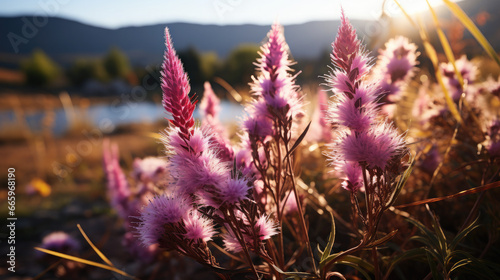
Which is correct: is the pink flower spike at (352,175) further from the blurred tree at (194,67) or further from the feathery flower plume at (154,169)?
the blurred tree at (194,67)

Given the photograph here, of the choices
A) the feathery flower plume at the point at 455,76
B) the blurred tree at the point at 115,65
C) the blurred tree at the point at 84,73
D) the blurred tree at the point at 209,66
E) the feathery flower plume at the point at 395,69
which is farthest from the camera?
the blurred tree at the point at 115,65

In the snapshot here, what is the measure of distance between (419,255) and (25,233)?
357 centimetres

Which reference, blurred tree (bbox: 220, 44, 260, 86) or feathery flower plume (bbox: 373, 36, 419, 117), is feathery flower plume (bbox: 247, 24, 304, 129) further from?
blurred tree (bbox: 220, 44, 260, 86)

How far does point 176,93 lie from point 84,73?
52616mm

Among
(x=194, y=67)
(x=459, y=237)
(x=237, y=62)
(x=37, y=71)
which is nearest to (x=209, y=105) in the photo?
(x=459, y=237)

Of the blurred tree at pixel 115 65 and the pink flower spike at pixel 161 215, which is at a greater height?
the pink flower spike at pixel 161 215

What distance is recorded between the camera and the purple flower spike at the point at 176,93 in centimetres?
60

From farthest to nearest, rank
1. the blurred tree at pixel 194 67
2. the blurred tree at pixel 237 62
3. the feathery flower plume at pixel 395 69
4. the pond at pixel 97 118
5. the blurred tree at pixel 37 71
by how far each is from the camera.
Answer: the blurred tree at pixel 37 71 → the blurred tree at pixel 194 67 → the blurred tree at pixel 237 62 → the pond at pixel 97 118 → the feathery flower plume at pixel 395 69

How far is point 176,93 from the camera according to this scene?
23.7 inches

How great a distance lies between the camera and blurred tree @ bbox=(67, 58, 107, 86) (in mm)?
46156

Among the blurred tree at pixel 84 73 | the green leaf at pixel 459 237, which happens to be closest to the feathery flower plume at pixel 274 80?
the green leaf at pixel 459 237

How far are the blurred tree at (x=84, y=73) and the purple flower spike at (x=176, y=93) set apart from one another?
50003 millimetres

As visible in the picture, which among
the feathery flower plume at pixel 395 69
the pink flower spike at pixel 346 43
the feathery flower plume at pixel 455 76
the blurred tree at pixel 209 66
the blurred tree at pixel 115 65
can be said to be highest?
the blurred tree at pixel 209 66

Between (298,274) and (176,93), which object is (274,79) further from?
(298,274)
